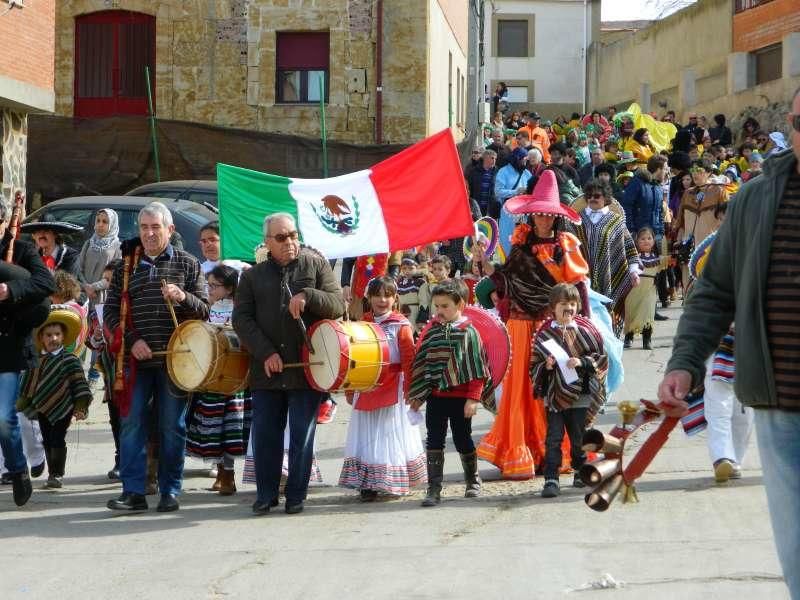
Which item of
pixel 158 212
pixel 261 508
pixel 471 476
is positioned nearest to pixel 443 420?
pixel 471 476

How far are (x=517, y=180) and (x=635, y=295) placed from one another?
6026 mm

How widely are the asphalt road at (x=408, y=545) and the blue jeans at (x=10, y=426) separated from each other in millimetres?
316

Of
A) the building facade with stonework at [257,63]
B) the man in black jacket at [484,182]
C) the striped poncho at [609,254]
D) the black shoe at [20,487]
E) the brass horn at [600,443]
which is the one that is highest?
the building facade with stonework at [257,63]

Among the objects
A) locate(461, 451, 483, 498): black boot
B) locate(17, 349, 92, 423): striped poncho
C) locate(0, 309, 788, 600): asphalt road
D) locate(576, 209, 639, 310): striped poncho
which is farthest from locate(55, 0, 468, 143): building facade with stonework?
locate(461, 451, 483, 498): black boot

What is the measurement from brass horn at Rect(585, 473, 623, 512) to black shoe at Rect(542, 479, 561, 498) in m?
4.54

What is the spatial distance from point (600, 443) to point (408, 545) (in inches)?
130

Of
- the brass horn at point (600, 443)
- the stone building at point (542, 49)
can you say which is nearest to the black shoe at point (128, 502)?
the brass horn at point (600, 443)

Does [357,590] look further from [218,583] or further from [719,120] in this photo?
[719,120]

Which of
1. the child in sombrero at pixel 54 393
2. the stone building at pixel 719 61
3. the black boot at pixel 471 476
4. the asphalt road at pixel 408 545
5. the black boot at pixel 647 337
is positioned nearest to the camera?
the asphalt road at pixel 408 545

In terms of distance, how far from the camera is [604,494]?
4762 millimetres

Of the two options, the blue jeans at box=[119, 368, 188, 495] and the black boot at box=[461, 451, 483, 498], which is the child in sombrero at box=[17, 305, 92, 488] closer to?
the blue jeans at box=[119, 368, 188, 495]

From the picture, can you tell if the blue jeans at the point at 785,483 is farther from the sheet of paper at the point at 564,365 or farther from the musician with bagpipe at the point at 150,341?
the musician with bagpipe at the point at 150,341

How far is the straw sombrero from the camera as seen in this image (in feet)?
34.6

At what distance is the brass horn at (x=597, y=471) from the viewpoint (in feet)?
15.5
